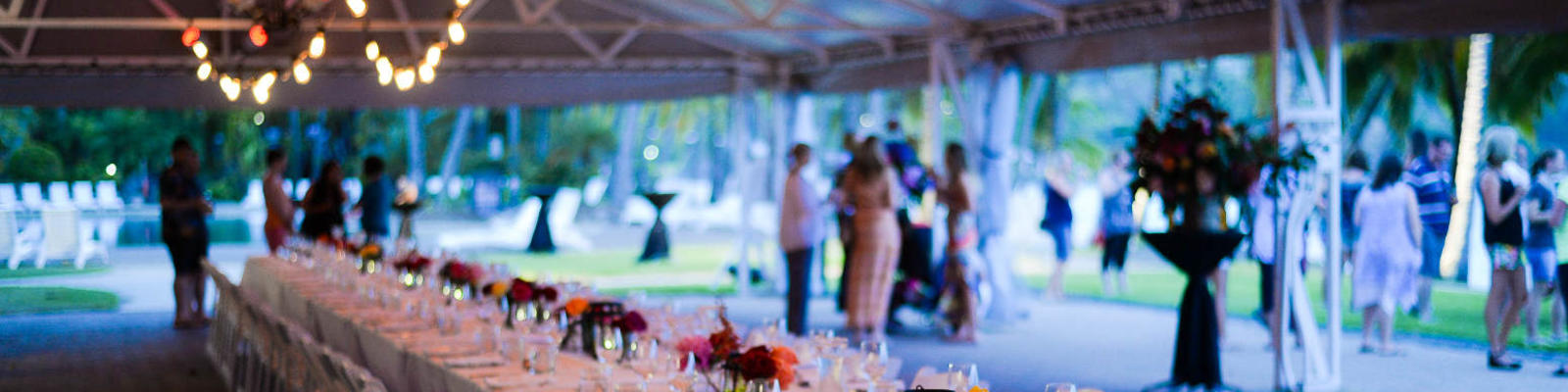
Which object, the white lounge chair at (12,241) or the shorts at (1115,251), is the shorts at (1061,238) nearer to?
the shorts at (1115,251)

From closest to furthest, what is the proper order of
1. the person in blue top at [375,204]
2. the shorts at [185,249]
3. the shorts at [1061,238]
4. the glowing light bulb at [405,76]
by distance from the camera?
the glowing light bulb at [405,76]
the shorts at [185,249]
the person in blue top at [375,204]
the shorts at [1061,238]

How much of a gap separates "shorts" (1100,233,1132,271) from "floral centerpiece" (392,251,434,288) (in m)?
6.99

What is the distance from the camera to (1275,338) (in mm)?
7141

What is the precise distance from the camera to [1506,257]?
8.03 metres

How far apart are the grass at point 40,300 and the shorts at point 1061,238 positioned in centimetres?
725

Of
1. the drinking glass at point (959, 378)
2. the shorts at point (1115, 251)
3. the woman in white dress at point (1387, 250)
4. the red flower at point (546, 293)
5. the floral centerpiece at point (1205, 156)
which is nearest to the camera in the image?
the drinking glass at point (959, 378)

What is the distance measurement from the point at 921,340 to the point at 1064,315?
189cm

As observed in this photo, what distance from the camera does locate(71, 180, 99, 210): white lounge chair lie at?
31.8ft

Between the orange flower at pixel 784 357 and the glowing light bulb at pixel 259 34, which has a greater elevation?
the glowing light bulb at pixel 259 34

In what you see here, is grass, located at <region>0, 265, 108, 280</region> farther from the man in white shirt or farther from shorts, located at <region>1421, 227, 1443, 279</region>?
shorts, located at <region>1421, 227, 1443, 279</region>

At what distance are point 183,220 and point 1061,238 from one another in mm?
6764

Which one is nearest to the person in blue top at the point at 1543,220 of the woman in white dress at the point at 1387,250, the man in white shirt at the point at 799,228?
the woman in white dress at the point at 1387,250

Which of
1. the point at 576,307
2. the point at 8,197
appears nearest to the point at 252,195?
the point at 8,197

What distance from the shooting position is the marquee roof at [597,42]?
846 cm
